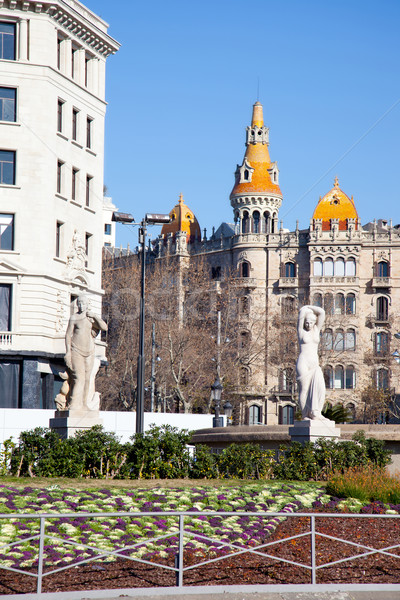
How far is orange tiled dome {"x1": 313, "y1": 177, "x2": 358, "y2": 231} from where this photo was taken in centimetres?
9375

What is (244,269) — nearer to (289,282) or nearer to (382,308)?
(289,282)

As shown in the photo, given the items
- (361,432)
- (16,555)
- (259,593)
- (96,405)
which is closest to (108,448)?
(96,405)

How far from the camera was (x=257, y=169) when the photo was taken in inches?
3804

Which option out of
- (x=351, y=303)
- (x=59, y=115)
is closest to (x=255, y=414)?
(x=351, y=303)

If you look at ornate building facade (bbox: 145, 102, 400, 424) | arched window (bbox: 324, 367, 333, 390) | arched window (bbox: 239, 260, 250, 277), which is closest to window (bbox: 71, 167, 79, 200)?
ornate building facade (bbox: 145, 102, 400, 424)

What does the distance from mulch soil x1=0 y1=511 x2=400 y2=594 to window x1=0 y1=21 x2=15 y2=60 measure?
33.2 metres

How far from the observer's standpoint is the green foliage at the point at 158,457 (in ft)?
59.8

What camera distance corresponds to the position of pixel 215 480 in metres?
17.6

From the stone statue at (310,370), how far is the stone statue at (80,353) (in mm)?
4383

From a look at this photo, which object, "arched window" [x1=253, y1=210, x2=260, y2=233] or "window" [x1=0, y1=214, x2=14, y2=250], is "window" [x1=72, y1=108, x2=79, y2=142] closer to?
"window" [x1=0, y1=214, x2=14, y2=250]

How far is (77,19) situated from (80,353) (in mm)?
26622

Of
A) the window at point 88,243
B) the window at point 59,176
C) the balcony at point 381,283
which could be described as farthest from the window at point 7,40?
the balcony at point 381,283

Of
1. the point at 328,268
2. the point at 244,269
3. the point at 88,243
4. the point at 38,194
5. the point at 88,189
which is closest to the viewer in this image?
the point at 38,194

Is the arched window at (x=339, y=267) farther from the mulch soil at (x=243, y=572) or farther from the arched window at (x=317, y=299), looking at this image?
the mulch soil at (x=243, y=572)
